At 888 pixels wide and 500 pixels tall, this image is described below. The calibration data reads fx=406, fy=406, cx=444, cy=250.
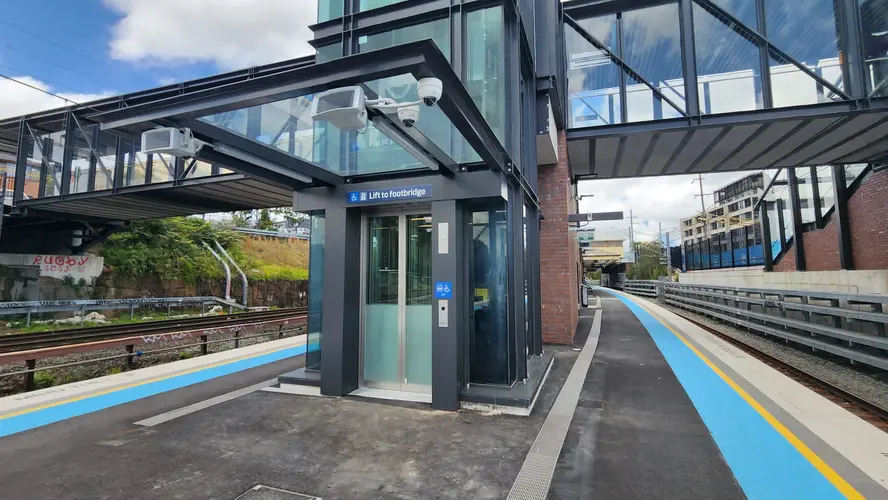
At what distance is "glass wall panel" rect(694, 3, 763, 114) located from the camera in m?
9.84

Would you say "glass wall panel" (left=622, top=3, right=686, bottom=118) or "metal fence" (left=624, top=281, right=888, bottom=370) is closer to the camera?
"metal fence" (left=624, top=281, right=888, bottom=370)

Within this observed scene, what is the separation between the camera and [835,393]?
5344mm

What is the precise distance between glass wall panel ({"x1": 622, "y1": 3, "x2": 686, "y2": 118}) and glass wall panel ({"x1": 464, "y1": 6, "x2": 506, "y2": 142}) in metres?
6.49

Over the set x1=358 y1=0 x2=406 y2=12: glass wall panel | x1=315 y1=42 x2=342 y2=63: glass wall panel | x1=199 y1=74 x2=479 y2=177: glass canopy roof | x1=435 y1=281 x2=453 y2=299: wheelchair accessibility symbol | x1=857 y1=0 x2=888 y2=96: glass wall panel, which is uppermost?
x1=857 y1=0 x2=888 y2=96: glass wall panel

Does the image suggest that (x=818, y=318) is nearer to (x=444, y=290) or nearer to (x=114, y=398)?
(x=444, y=290)

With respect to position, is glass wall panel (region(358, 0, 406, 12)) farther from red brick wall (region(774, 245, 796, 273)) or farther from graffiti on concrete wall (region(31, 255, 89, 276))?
graffiti on concrete wall (region(31, 255, 89, 276))

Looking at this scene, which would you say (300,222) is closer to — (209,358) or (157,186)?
(157,186)

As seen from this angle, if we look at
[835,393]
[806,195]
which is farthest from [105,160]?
[806,195]

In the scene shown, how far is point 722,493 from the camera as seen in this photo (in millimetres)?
2971

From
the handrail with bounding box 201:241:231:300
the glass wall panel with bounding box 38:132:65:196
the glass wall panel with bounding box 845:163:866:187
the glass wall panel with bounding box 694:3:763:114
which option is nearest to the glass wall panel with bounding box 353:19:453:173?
the glass wall panel with bounding box 694:3:763:114

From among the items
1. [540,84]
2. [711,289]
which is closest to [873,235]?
[711,289]

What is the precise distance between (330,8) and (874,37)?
12.3 meters

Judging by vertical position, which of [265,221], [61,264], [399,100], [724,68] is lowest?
[61,264]

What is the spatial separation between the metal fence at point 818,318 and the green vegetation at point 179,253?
25751 mm
